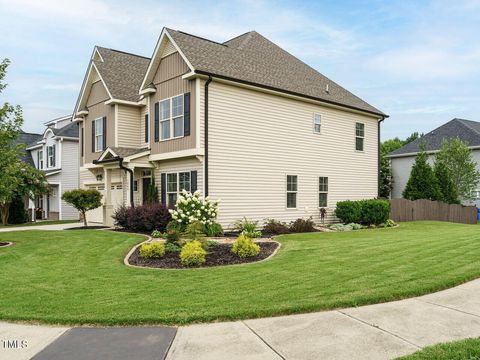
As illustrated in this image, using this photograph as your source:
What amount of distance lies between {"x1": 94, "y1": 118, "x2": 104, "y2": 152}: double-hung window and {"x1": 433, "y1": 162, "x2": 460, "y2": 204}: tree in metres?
22.1

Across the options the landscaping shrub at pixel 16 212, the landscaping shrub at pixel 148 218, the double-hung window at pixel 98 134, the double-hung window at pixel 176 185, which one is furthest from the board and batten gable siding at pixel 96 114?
the landscaping shrub at pixel 16 212

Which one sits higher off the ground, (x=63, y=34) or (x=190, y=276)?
(x=63, y=34)

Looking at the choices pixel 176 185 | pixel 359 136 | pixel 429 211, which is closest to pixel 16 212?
pixel 176 185

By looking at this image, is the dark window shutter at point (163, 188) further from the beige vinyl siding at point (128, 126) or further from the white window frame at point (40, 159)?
the white window frame at point (40, 159)

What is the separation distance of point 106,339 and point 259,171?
13177 mm

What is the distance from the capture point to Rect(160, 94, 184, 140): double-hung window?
669 inches

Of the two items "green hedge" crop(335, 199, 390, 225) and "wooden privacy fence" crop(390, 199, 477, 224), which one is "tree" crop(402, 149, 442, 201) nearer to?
"wooden privacy fence" crop(390, 199, 477, 224)

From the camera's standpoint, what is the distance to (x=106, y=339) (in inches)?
197

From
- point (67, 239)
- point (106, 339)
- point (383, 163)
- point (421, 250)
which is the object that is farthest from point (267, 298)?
point (383, 163)

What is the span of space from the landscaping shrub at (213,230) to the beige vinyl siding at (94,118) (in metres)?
8.40

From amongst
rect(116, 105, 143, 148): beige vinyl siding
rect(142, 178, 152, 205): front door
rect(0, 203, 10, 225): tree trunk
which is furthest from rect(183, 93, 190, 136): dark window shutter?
rect(0, 203, 10, 225): tree trunk

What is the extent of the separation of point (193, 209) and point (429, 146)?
2997 cm

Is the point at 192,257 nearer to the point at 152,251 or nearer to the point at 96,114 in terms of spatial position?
the point at 152,251

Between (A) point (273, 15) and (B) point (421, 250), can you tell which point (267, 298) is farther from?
(A) point (273, 15)
